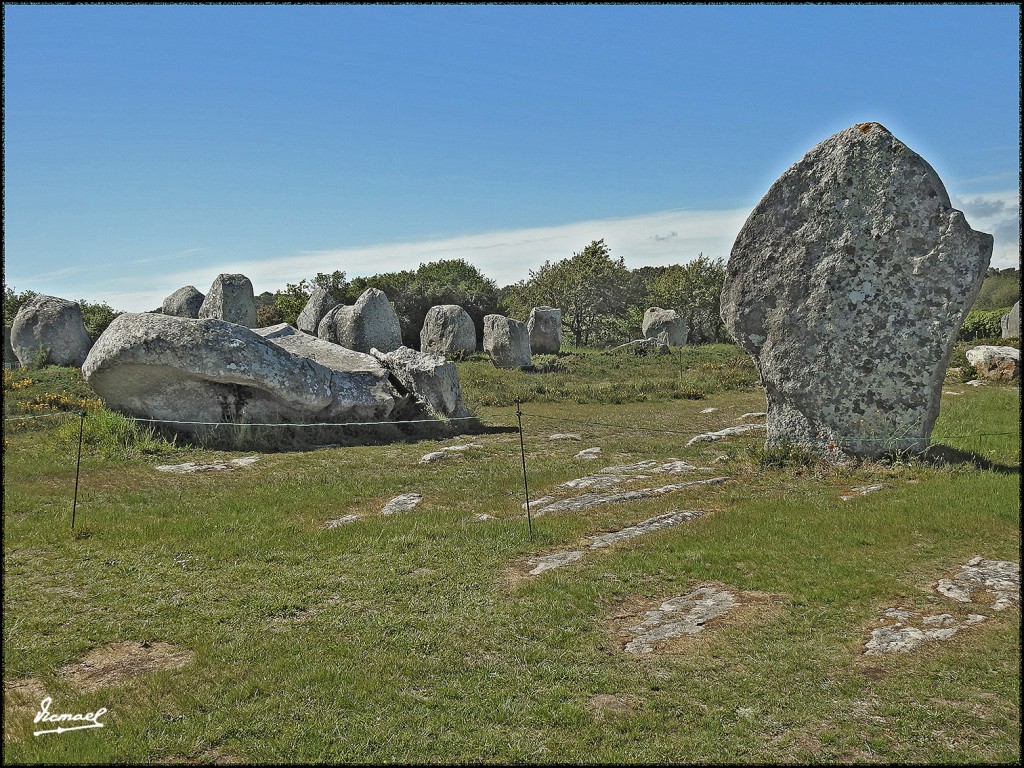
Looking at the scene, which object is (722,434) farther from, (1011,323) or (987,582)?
(1011,323)

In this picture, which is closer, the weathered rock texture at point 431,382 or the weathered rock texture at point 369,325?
the weathered rock texture at point 431,382

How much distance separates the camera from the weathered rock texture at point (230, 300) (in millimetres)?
34469

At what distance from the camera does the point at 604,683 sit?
5844 millimetres

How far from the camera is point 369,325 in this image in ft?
114

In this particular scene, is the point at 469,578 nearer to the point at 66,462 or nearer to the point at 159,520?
the point at 159,520

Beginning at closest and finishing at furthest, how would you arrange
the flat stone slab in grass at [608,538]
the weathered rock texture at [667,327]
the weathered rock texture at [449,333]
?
the flat stone slab in grass at [608,538] → the weathered rock texture at [449,333] → the weathered rock texture at [667,327]

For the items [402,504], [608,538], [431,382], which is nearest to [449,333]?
[431,382]

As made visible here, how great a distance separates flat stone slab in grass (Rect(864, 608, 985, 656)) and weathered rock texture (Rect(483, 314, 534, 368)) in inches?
1139

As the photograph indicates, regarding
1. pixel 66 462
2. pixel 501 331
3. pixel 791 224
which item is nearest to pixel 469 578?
pixel 791 224

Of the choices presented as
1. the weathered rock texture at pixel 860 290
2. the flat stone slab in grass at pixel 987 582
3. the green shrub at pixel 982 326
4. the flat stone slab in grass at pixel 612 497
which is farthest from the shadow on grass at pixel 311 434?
the green shrub at pixel 982 326

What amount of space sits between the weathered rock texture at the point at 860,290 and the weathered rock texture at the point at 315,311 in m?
32.5

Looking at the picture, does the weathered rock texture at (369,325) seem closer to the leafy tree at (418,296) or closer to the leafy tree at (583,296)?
the leafy tree at (418,296)

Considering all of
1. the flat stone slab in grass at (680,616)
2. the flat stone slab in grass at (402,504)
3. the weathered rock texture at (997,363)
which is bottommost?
the flat stone slab in grass at (680,616)

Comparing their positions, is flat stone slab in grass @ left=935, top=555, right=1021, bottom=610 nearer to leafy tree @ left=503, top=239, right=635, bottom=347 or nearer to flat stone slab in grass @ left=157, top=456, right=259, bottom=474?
flat stone slab in grass @ left=157, top=456, right=259, bottom=474
